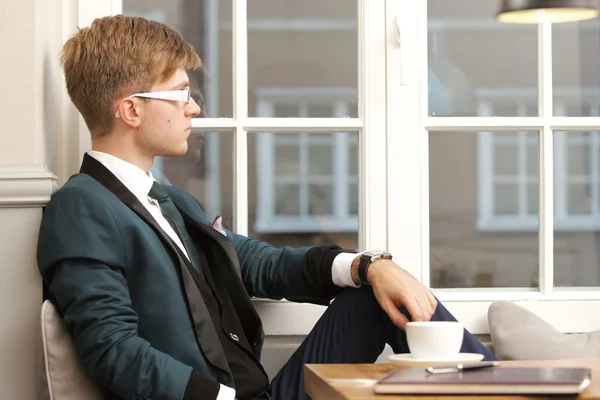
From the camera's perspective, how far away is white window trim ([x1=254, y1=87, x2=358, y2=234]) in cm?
252

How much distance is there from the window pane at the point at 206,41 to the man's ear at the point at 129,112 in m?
0.41

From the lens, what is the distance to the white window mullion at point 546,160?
2541mm

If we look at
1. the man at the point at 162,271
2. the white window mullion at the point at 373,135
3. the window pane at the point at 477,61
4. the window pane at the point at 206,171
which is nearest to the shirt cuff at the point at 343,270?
the man at the point at 162,271

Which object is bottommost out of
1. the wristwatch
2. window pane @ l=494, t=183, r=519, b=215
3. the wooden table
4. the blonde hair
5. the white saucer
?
the wooden table

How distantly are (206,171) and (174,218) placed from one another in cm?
37

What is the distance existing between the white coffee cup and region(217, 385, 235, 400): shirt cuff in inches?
19.1

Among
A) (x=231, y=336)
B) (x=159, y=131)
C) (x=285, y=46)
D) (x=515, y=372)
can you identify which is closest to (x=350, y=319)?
(x=231, y=336)

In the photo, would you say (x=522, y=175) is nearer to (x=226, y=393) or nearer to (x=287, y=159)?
(x=287, y=159)

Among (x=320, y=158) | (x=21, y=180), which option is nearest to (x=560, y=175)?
(x=320, y=158)

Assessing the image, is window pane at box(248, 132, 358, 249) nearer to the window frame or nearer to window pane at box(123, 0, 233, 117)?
the window frame

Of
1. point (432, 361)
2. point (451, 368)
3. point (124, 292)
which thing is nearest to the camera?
point (451, 368)

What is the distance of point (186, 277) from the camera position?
198 centimetres

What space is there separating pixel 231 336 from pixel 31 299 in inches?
16.2

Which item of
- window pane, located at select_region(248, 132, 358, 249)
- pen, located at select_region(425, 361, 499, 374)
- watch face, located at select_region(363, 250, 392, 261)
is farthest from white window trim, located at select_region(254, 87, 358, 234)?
pen, located at select_region(425, 361, 499, 374)
